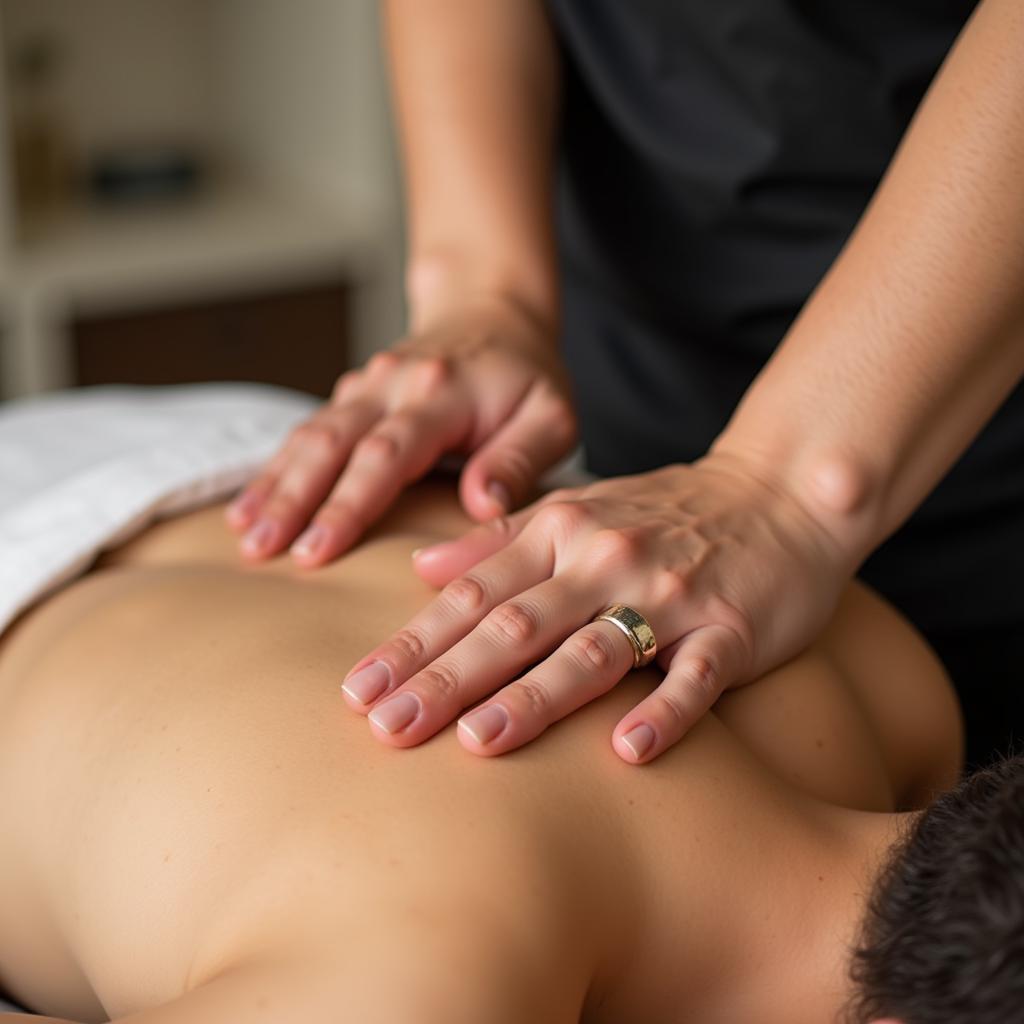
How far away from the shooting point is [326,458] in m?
1.14

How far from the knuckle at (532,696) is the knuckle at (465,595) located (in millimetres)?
77

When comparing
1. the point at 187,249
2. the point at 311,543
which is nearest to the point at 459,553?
the point at 311,543

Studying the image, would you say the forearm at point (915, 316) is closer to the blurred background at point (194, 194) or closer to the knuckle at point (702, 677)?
the knuckle at point (702, 677)

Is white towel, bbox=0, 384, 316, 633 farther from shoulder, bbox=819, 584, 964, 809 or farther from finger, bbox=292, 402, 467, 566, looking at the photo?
shoulder, bbox=819, 584, 964, 809

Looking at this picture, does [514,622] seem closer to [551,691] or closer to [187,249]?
[551,691]

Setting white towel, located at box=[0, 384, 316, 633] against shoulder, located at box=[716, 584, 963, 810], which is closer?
shoulder, located at box=[716, 584, 963, 810]

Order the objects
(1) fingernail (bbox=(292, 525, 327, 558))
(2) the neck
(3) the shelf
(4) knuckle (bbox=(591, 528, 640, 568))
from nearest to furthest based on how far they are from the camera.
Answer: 1. (2) the neck
2. (4) knuckle (bbox=(591, 528, 640, 568))
3. (1) fingernail (bbox=(292, 525, 327, 558))
4. (3) the shelf

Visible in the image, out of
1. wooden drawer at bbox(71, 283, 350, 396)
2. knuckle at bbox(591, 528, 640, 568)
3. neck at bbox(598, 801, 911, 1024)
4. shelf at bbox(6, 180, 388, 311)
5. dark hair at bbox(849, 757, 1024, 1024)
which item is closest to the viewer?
dark hair at bbox(849, 757, 1024, 1024)

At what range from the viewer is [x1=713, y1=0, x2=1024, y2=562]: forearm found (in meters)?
1.00

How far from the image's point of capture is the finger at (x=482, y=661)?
2.73ft

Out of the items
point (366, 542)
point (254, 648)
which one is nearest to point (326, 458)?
point (366, 542)

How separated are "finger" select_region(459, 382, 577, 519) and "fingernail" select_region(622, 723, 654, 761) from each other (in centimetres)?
33

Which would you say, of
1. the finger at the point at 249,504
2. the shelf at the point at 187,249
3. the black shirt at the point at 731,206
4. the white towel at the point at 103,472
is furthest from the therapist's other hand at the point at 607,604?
the shelf at the point at 187,249

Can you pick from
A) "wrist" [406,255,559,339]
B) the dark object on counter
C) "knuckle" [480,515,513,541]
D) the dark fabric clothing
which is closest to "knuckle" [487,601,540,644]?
"knuckle" [480,515,513,541]
